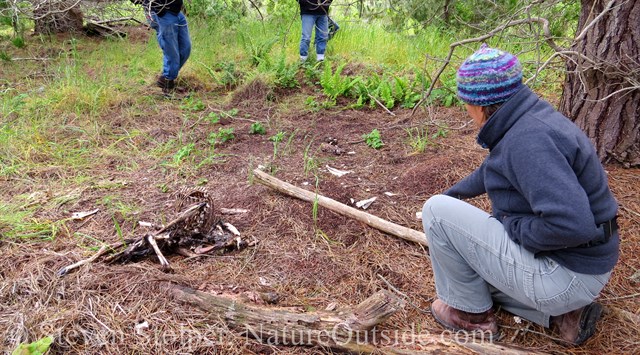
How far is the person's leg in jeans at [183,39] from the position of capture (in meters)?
5.88

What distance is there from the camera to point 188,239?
9.53 feet

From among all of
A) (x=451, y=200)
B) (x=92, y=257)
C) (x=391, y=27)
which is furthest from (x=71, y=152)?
(x=391, y=27)

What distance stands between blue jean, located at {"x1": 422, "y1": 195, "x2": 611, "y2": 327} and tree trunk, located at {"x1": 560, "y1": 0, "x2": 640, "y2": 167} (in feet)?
5.33

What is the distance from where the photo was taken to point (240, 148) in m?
4.45

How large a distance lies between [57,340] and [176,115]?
3.50m

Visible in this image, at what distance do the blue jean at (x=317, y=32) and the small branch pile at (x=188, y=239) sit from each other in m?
4.18

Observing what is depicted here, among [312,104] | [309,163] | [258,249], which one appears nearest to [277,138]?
[309,163]

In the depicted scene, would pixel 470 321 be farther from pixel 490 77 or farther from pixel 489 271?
pixel 490 77

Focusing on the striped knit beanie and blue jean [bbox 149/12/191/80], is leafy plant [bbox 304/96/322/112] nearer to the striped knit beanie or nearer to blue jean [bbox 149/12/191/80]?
blue jean [bbox 149/12/191/80]

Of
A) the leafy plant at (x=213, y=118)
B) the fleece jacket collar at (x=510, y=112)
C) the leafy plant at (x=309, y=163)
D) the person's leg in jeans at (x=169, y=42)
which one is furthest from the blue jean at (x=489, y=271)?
the person's leg in jeans at (x=169, y=42)

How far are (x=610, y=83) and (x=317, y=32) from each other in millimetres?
4320

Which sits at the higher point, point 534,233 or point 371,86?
point 534,233

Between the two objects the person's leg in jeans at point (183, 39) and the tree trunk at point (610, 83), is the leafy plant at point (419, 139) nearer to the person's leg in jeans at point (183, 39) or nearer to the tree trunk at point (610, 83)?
the tree trunk at point (610, 83)

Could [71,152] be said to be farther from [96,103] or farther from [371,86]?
[371,86]
